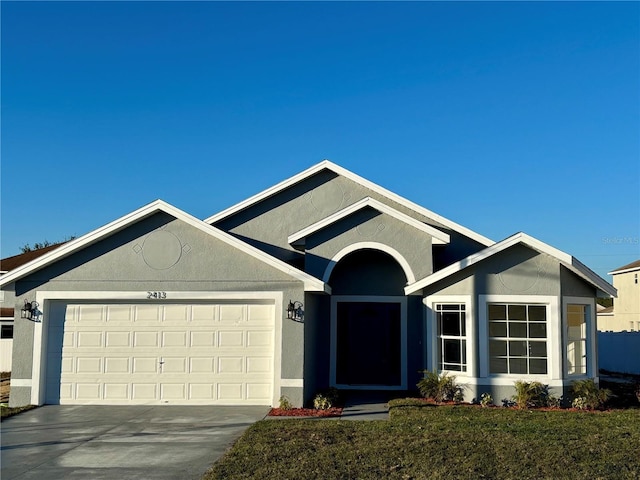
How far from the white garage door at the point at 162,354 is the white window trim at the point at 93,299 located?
0.18 meters

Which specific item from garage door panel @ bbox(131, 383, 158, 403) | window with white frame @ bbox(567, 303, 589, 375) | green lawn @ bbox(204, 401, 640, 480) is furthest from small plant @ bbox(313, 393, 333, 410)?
window with white frame @ bbox(567, 303, 589, 375)

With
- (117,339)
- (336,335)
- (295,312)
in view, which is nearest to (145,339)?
(117,339)

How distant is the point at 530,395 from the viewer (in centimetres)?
1318

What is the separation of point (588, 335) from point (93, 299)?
11441 mm

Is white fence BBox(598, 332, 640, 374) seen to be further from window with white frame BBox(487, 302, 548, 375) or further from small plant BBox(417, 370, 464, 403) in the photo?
small plant BBox(417, 370, 464, 403)

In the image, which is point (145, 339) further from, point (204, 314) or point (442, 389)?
point (442, 389)

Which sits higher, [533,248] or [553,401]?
[533,248]

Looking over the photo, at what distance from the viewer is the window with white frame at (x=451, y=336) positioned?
1403 centimetres

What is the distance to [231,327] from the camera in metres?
13.9

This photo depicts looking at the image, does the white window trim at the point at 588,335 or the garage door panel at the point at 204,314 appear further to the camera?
the garage door panel at the point at 204,314

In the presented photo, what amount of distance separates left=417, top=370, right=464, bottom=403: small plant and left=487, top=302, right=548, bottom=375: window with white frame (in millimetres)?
871

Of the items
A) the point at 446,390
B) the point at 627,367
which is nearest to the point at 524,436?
the point at 446,390

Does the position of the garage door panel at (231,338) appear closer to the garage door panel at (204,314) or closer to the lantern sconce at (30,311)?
the garage door panel at (204,314)

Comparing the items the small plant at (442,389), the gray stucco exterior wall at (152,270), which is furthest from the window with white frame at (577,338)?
the gray stucco exterior wall at (152,270)
